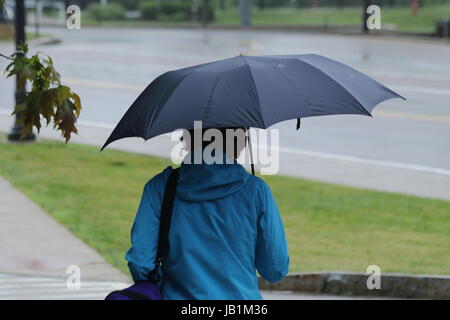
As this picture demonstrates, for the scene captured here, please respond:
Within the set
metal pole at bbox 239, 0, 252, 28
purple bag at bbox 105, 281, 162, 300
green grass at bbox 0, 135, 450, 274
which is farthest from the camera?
metal pole at bbox 239, 0, 252, 28

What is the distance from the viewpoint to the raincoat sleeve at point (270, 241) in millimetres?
3857

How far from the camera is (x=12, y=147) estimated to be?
49.3 ft

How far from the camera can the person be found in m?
3.84

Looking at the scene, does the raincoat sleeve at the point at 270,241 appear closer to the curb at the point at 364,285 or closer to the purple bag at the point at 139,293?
the purple bag at the point at 139,293

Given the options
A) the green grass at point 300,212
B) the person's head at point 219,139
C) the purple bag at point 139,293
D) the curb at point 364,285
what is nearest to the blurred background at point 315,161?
the green grass at point 300,212

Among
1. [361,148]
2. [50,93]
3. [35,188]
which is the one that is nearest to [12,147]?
[35,188]

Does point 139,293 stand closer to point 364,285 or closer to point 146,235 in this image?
point 146,235

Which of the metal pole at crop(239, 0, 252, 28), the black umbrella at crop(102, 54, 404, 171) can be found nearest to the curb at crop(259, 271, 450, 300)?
the black umbrella at crop(102, 54, 404, 171)

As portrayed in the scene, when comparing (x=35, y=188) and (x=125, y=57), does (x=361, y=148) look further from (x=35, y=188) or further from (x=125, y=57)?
(x=125, y=57)

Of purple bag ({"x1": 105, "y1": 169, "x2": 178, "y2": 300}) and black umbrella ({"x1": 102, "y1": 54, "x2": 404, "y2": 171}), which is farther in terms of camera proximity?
black umbrella ({"x1": 102, "y1": 54, "x2": 404, "y2": 171})

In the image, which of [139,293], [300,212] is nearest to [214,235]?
[139,293]

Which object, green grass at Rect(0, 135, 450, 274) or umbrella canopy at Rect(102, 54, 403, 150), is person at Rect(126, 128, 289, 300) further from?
green grass at Rect(0, 135, 450, 274)

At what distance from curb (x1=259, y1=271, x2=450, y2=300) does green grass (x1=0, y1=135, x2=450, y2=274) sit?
50cm

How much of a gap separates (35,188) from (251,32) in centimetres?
3004
